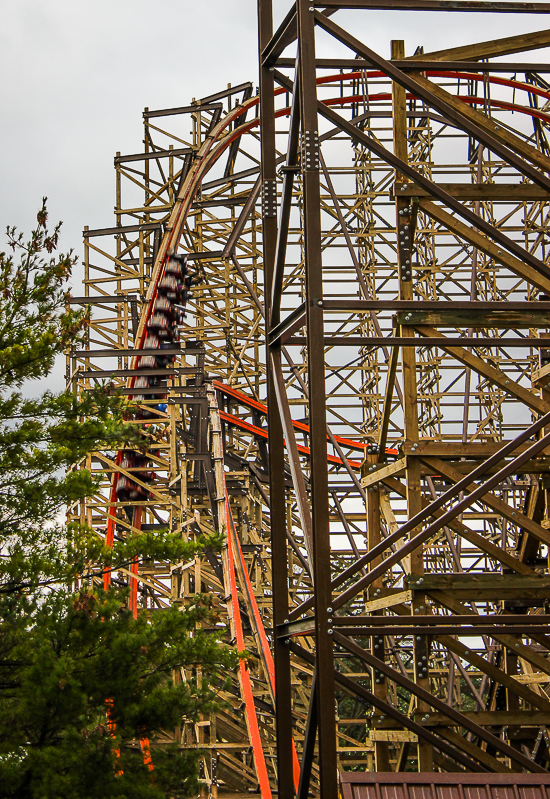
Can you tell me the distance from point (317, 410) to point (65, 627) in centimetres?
348

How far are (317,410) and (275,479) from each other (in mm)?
1494

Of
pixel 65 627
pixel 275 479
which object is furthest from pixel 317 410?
pixel 65 627

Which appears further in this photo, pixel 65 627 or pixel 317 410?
pixel 65 627

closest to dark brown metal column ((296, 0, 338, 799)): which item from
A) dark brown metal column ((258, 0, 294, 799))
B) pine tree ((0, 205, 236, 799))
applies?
dark brown metal column ((258, 0, 294, 799))

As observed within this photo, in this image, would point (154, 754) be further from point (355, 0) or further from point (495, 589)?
point (355, 0)

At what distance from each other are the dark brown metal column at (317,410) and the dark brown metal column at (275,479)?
1.24 m

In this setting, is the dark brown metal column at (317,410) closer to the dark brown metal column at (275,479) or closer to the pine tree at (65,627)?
the dark brown metal column at (275,479)

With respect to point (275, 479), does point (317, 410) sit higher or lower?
higher

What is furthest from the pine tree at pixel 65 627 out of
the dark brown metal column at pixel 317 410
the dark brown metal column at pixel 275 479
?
the dark brown metal column at pixel 317 410

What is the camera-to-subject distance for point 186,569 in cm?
1334

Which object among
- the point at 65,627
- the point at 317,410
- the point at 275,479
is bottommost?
the point at 65,627

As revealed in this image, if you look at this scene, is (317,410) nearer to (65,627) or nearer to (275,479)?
(275,479)

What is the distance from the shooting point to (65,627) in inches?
340

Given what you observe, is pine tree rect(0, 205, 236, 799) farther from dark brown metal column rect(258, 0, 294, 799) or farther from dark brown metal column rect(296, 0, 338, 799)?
dark brown metal column rect(296, 0, 338, 799)
